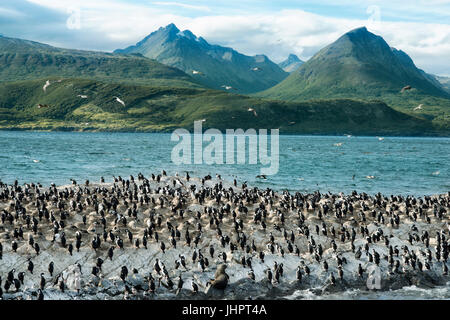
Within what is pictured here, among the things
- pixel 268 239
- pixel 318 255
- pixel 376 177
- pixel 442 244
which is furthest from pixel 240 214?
pixel 376 177

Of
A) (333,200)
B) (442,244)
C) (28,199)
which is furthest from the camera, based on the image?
(333,200)

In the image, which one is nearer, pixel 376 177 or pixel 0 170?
pixel 0 170

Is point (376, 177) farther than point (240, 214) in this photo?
Yes
